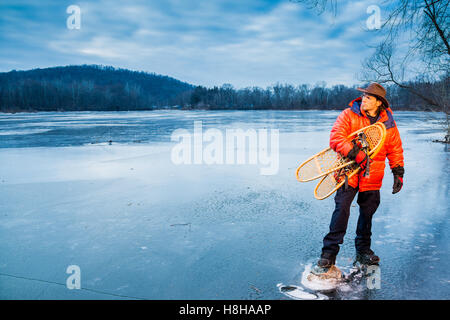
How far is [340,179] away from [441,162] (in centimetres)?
772

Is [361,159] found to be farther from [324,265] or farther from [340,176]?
[324,265]

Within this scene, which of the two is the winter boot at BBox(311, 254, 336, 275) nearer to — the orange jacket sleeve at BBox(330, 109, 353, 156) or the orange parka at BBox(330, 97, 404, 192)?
the orange parka at BBox(330, 97, 404, 192)

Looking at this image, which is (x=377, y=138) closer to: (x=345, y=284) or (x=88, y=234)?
(x=345, y=284)

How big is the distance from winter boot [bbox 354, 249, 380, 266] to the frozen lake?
0.27ft

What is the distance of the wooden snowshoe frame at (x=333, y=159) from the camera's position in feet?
10.3

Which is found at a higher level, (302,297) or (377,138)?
(377,138)

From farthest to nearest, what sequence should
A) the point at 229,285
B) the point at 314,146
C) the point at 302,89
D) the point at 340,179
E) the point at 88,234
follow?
the point at 302,89 < the point at 314,146 < the point at 88,234 < the point at 340,179 < the point at 229,285

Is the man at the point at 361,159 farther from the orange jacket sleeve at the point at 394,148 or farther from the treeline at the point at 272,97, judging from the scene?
the treeline at the point at 272,97

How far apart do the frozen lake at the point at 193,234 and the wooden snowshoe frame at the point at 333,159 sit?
84 centimetres

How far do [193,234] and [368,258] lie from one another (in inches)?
80.0

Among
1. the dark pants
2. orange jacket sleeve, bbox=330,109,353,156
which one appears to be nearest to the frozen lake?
the dark pants

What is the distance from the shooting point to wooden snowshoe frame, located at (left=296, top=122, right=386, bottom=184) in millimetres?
3143

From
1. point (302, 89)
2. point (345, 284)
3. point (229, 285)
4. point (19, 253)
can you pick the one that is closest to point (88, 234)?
point (19, 253)
